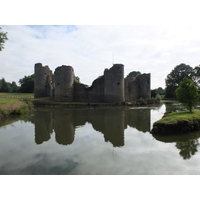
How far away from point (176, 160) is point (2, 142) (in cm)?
720

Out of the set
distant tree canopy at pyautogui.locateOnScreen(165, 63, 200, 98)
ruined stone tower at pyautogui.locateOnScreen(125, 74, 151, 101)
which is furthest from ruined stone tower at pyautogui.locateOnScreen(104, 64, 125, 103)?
distant tree canopy at pyautogui.locateOnScreen(165, 63, 200, 98)

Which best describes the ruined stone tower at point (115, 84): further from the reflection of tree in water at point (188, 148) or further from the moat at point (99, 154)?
the reflection of tree in water at point (188, 148)

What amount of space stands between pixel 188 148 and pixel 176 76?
54.7 metres

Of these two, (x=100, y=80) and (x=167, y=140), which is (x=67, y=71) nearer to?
(x=100, y=80)

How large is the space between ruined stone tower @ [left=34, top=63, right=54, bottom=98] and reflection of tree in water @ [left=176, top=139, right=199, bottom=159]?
105 ft

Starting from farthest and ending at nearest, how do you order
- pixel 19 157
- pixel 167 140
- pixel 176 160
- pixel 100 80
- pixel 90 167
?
1. pixel 100 80
2. pixel 167 140
3. pixel 19 157
4. pixel 176 160
5. pixel 90 167

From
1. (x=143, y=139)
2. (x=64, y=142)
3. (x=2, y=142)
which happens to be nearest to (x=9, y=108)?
(x=2, y=142)

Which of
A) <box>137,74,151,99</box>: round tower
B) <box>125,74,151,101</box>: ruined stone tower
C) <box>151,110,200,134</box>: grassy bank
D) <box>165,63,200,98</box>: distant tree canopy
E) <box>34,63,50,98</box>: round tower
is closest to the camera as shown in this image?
<box>151,110,200,134</box>: grassy bank

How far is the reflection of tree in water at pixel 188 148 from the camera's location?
5.29m

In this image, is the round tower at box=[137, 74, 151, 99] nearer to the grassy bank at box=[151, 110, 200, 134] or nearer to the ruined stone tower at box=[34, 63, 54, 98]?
the ruined stone tower at box=[34, 63, 54, 98]

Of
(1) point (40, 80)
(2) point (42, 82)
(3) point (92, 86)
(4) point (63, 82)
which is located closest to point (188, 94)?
(3) point (92, 86)

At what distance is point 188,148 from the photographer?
580 centimetres

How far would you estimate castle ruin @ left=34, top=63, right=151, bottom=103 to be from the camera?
1095 inches

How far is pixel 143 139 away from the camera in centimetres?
715
